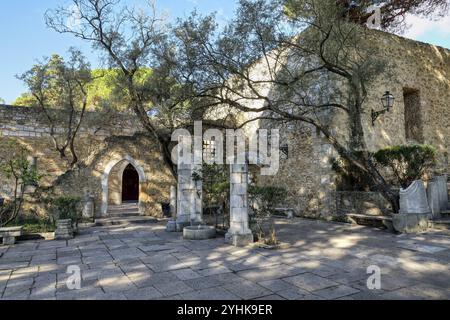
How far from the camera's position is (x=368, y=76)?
8.89 m

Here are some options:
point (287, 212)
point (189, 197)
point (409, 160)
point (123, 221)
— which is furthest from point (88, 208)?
point (409, 160)

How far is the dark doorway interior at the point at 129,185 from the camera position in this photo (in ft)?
70.4

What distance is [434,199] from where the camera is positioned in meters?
8.21

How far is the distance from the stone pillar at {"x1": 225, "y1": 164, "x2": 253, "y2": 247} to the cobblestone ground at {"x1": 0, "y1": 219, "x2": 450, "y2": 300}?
1.41ft

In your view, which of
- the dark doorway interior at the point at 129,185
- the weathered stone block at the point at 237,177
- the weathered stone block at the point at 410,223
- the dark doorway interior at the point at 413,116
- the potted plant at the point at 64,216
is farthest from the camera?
the dark doorway interior at the point at 129,185

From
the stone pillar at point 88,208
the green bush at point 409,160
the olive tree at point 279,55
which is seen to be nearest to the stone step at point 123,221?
the stone pillar at point 88,208

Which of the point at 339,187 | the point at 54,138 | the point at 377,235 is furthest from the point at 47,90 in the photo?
the point at 377,235

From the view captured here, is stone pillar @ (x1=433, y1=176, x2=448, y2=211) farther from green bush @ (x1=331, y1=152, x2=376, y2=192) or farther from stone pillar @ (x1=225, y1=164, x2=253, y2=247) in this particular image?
stone pillar @ (x1=225, y1=164, x2=253, y2=247)

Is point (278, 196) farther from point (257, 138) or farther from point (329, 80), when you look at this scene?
point (257, 138)

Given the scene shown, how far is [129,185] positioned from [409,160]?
58.2 ft

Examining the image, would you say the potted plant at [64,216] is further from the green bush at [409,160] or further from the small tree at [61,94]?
the green bush at [409,160]

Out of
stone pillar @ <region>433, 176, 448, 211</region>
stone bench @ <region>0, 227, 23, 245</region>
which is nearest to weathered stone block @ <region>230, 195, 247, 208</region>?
stone bench @ <region>0, 227, 23, 245</region>

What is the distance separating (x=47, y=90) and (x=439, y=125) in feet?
56.6

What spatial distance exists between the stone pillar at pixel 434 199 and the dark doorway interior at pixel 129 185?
58.4 feet
